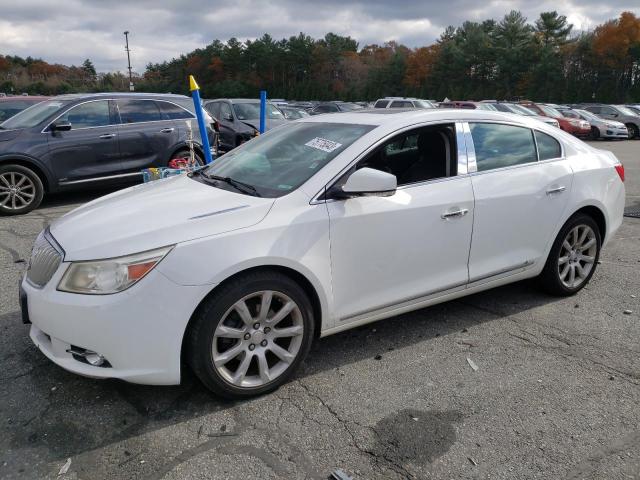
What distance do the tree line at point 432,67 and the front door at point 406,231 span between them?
169ft

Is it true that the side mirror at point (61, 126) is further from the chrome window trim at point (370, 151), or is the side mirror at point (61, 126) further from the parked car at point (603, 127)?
the parked car at point (603, 127)

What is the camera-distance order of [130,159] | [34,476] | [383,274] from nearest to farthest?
[34,476], [383,274], [130,159]

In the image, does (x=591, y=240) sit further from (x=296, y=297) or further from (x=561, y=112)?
(x=561, y=112)

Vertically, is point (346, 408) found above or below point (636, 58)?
below

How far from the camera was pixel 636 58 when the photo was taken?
48344 mm

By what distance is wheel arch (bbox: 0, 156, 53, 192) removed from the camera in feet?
24.6

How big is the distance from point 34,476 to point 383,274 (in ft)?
6.90

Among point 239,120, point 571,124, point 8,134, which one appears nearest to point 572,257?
point 8,134

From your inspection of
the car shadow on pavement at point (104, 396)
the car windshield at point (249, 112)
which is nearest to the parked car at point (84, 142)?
the car windshield at point (249, 112)

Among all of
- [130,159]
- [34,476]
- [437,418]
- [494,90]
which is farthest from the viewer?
[494,90]

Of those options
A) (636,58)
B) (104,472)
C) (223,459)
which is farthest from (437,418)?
(636,58)

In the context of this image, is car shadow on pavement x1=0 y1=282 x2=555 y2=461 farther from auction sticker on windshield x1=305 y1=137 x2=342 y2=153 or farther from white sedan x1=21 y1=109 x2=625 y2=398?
auction sticker on windshield x1=305 y1=137 x2=342 y2=153

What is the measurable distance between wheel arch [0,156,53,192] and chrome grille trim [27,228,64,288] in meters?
5.18

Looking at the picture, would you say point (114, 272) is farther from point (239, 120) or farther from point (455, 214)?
point (239, 120)
